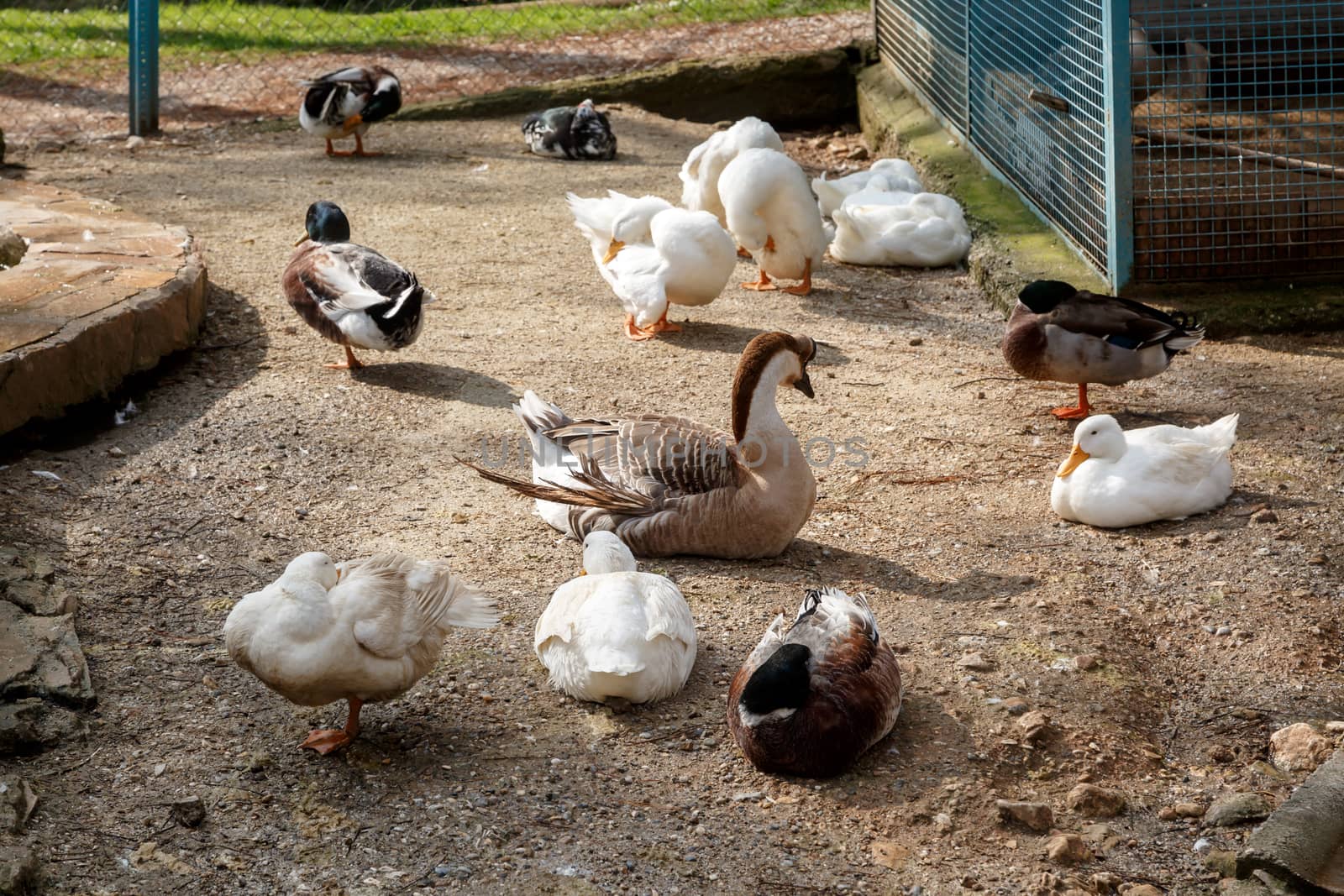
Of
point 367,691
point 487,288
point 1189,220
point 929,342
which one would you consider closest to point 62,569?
point 367,691

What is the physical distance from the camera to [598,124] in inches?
400

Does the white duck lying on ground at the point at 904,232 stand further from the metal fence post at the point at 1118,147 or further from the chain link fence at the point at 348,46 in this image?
the chain link fence at the point at 348,46

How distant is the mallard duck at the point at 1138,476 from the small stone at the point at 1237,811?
5.08ft

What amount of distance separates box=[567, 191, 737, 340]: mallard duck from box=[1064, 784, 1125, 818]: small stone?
3.90 meters

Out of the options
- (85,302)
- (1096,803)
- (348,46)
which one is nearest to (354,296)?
(85,302)

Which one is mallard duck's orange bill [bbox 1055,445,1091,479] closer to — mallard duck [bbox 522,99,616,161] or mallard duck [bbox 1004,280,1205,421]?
mallard duck [bbox 1004,280,1205,421]

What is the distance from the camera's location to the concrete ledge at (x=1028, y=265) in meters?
6.51

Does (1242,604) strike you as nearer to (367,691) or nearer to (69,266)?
(367,691)

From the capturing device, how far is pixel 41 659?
3.70 meters

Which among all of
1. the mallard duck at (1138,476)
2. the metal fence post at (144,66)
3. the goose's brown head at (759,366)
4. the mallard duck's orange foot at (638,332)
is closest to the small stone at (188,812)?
the goose's brown head at (759,366)

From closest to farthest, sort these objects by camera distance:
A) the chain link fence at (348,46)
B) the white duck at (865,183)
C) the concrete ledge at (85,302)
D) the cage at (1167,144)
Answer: the concrete ledge at (85,302), the cage at (1167,144), the white duck at (865,183), the chain link fence at (348,46)

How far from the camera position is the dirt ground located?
320cm

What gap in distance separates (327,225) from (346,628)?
3736 millimetres

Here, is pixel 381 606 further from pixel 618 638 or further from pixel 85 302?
pixel 85 302
